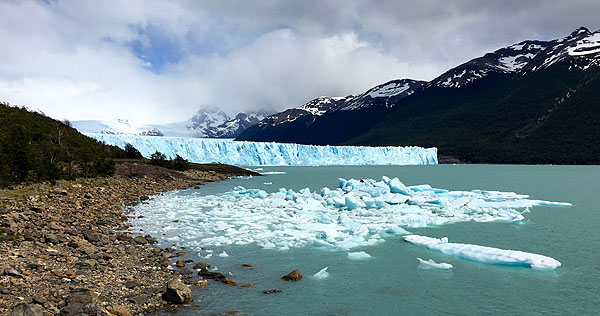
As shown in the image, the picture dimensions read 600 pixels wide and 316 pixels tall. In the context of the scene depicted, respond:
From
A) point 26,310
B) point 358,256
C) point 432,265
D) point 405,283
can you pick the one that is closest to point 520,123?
point 432,265

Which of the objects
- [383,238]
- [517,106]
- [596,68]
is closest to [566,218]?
[383,238]

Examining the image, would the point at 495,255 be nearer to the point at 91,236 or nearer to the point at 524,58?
the point at 91,236

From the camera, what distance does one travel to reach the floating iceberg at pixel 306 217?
30.1ft

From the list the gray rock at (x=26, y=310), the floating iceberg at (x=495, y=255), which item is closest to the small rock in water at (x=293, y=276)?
the gray rock at (x=26, y=310)

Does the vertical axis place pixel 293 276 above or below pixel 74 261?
below

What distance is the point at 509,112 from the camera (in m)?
89.1

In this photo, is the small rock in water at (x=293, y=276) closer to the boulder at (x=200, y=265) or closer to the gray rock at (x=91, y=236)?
the boulder at (x=200, y=265)

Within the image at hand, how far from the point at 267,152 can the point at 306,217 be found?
4528 cm

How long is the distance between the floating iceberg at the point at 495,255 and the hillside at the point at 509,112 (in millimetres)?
72738

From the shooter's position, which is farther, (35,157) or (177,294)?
(35,157)

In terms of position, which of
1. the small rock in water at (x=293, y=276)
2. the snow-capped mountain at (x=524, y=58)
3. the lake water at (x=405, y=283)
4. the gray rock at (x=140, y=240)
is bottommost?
the lake water at (x=405, y=283)

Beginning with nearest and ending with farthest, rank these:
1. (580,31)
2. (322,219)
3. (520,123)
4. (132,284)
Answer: (132,284)
(322,219)
(520,123)
(580,31)

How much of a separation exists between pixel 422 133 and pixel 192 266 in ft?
343

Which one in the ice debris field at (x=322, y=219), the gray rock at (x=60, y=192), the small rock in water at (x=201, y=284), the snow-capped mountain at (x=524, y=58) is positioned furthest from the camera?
the snow-capped mountain at (x=524, y=58)
